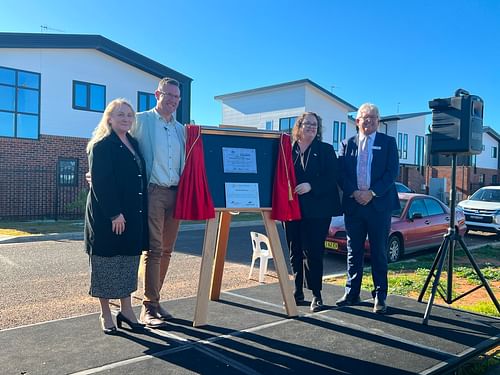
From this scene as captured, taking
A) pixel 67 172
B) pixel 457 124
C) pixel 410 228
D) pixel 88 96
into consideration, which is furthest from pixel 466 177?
pixel 457 124

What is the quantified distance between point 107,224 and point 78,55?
1697 centimetres

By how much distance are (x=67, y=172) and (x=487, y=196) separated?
15.8 meters

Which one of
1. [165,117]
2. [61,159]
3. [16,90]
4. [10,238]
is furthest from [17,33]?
[165,117]

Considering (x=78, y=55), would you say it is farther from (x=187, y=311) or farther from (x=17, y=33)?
(x=187, y=311)

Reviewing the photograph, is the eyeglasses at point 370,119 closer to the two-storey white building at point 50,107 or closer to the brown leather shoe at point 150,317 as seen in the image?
the brown leather shoe at point 150,317

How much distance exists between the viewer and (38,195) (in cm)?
1720

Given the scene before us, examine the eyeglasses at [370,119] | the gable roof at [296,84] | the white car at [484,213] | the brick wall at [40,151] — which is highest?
the gable roof at [296,84]

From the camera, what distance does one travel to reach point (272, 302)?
5324 millimetres

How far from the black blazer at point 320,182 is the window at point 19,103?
1554 cm

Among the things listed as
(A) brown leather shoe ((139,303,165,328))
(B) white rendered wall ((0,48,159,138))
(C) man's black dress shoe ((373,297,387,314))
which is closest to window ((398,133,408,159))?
(B) white rendered wall ((0,48,159,138))

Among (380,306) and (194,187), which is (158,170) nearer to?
(194,187)

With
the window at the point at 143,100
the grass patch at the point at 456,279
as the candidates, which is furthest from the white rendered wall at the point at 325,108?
the grass patch at the point at 456,279

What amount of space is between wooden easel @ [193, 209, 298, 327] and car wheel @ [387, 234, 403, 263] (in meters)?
5.01

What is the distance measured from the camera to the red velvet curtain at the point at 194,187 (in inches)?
171
